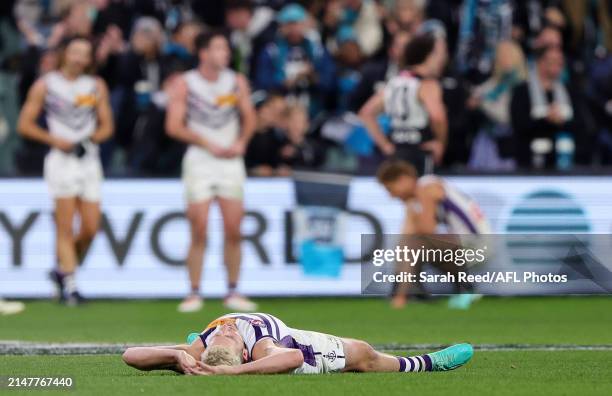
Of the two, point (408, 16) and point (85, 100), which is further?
point (408, 16)

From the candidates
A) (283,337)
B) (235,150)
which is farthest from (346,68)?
(283,337)

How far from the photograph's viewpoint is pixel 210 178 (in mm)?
15844

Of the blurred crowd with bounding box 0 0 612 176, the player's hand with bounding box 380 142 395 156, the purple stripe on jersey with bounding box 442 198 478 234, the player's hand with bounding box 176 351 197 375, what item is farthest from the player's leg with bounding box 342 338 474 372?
the blurred crowd with bounding box 0 0 612 176

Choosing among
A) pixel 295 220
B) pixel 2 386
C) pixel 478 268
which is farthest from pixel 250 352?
pixel 295 220

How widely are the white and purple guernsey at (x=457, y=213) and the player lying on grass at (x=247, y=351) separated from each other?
6729 mm

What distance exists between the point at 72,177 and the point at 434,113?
12.5ft

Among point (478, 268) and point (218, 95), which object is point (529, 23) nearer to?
point (218, 95)

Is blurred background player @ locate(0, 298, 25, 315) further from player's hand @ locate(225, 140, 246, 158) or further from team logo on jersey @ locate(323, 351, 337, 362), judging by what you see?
team logo on jersey @ locate(323, 351, 337, 362)

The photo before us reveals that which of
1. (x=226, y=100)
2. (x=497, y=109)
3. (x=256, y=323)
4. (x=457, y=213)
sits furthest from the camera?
(x=497, y=109)

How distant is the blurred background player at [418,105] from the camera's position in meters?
16.3

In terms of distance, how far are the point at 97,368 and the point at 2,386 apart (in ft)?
4.16

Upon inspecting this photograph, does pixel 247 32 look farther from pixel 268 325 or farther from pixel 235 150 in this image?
pixel 268 325

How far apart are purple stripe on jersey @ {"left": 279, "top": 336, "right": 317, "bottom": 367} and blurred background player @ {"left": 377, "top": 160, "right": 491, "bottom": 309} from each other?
6.66 m

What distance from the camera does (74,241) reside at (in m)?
16.6
